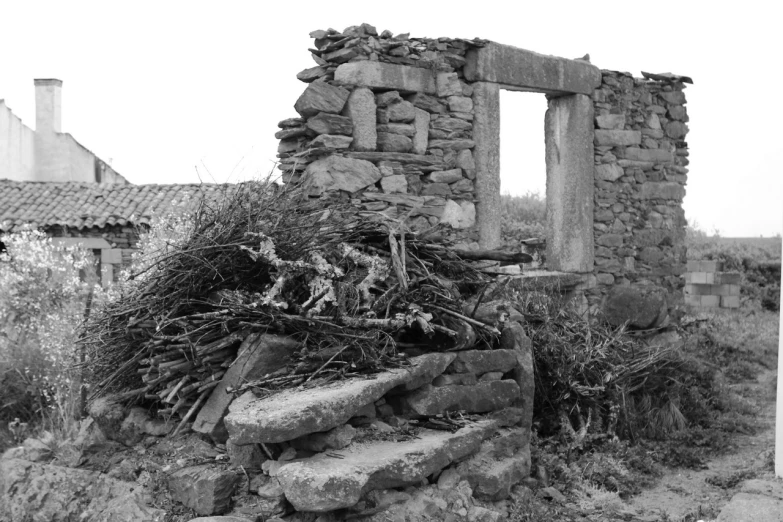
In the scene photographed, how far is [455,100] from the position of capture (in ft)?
26.0

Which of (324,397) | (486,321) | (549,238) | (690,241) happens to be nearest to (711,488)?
(486,321)

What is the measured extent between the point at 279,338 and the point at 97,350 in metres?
1.51

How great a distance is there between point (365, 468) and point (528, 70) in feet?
18.3

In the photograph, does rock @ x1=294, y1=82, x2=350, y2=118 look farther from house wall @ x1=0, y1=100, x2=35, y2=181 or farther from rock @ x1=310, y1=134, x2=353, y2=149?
house wall @ x1=0, y1=100, x2=35, y2=181

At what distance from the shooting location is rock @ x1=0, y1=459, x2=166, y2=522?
4539mm

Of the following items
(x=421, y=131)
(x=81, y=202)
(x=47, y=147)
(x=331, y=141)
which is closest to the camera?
(x=331, y=141)

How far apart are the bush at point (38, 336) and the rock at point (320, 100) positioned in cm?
279

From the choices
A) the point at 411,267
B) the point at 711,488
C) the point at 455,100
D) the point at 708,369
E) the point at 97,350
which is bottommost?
the point at 711,488

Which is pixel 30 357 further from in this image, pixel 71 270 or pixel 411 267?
pixel 411 267

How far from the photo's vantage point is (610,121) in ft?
30.7

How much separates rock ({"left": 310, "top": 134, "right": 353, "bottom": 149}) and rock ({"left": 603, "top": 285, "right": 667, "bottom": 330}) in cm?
316

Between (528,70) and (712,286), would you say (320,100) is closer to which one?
(528,70)

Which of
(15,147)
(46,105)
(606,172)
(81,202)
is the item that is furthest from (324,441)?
(46,105)

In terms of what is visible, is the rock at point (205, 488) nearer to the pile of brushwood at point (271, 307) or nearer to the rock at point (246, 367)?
the rock at point (246, 367)
